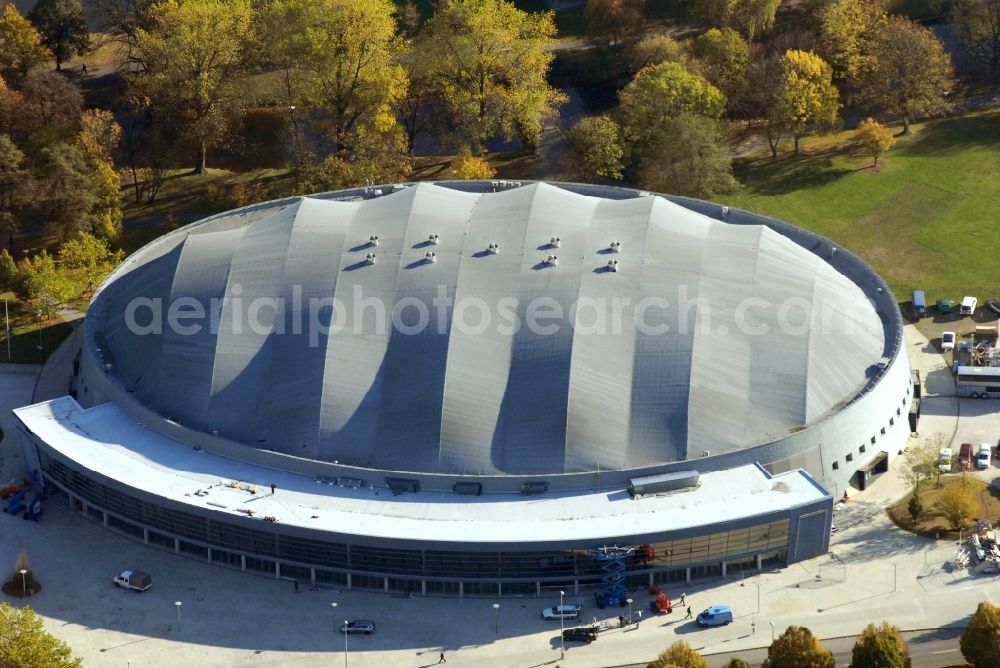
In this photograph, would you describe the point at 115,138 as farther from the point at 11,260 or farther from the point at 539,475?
the point at 539,475

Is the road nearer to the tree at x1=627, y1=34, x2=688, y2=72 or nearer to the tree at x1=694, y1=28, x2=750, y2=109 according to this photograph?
the tree at x1=694, y1=28, x2=750, y2=109

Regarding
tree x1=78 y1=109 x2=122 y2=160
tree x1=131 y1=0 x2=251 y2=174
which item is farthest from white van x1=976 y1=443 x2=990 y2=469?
tree x1=78 y1=109 x2=122 y2=160

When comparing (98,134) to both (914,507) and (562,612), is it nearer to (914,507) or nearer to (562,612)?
(562,612)

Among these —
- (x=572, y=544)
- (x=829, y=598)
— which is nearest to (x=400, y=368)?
(x=572, y=544)

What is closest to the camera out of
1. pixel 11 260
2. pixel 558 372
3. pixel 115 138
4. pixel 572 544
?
pixel 572 544

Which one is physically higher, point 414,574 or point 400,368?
point 400,368

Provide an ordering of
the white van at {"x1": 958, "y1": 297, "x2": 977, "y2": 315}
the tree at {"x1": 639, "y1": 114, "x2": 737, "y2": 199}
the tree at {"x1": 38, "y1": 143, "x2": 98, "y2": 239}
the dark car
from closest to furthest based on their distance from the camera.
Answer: the dark car
the white van at {"x1": 958, "y1": 297, "x2": 977, "y2": 315}
the tree at {"x1": 38, "y1": 143, "x2": 98, "y2": 239}
the tree at {"x1": 639, "y1": 114, "x2": 737, "y2": 199}
